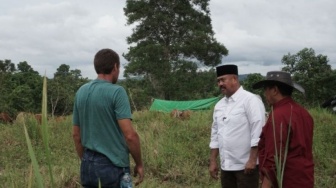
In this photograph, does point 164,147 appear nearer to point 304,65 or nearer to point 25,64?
point 304,65

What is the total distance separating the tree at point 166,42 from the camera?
65.1ft

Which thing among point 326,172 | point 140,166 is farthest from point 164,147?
point 140,166

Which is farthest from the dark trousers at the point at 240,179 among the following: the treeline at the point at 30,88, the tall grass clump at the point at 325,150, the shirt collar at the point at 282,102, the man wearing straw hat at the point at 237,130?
the treeline at the point at 30,88

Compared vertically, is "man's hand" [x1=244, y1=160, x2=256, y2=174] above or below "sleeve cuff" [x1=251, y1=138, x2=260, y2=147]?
below

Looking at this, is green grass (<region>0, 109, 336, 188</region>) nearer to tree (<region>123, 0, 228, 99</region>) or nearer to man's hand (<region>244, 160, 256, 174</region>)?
man's hand (<region>244, 160, 256, 174</region>)

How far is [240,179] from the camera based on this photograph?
2982 millimetres

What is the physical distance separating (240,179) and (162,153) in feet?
9.35

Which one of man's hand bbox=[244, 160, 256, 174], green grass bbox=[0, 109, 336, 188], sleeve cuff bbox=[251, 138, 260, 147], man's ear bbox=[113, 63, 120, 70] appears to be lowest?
green grass bbox=[0, 109, 336, 188]

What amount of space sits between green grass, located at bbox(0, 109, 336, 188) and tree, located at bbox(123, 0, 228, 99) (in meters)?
11.6

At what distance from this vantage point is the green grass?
194 inches

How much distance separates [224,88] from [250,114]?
310 mm

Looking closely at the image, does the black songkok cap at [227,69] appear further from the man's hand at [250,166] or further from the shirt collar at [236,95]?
the man's hand at [250,166]

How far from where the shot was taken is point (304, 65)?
73.9 ft

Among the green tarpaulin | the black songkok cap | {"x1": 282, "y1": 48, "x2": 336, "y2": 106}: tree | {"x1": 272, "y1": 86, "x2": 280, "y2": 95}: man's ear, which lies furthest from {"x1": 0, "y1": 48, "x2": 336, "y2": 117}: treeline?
{"x1": 272, "y1": 86, "x2": 280, "y2": 95}: man's ear
